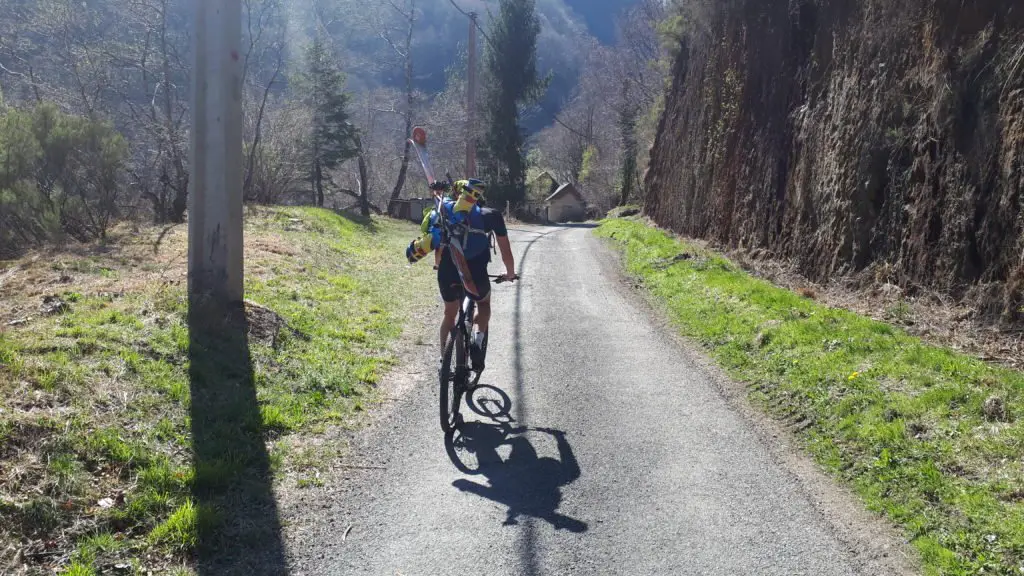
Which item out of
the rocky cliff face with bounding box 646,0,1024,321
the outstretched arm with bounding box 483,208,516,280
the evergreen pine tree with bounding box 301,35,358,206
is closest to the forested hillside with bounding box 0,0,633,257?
the evergreen pine tree with bounding box 301,35,358,206

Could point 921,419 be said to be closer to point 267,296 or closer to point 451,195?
point 451,195

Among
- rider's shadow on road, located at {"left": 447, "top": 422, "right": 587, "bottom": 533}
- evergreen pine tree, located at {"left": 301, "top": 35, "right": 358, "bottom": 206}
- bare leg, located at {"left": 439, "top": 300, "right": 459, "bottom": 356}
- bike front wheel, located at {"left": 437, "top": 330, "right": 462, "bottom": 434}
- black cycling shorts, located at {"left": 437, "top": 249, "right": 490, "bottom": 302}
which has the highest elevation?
evergreen pine tree, located at {"left": 301, "top": 35, "right": 358, "bottom": 206}

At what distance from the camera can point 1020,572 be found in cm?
359

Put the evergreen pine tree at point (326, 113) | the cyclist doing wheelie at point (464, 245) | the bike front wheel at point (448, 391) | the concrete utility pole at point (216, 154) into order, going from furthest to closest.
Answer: the evergreen pine tree at point (326, 113), the concrete utility pole at point (216, 154), the cyclist doing wheelie at point (464, 245), the bike front wheel at point (448, 391)

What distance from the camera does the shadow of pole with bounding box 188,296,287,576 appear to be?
3.90 meters

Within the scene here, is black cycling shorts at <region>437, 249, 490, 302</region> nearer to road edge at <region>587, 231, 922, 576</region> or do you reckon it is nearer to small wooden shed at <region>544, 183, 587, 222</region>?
road edge at <region>587, 231, 922, 576</region>

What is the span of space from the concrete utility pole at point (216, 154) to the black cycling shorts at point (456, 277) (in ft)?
9.44

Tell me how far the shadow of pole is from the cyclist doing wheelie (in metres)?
1.83

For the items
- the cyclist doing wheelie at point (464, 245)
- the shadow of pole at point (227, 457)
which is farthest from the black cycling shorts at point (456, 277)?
the shadow of pole at point (227, 457)

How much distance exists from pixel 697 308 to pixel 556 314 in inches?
82.8

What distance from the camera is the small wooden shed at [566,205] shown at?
54.8 m

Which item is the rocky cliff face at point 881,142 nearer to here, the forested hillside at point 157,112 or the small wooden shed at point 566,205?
the forested hillside at point 157,112

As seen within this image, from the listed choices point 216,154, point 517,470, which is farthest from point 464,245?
point 216,154

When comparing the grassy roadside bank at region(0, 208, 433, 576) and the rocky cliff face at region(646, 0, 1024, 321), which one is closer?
the grassy roadside bank at region(0, 208, 433, 576)
